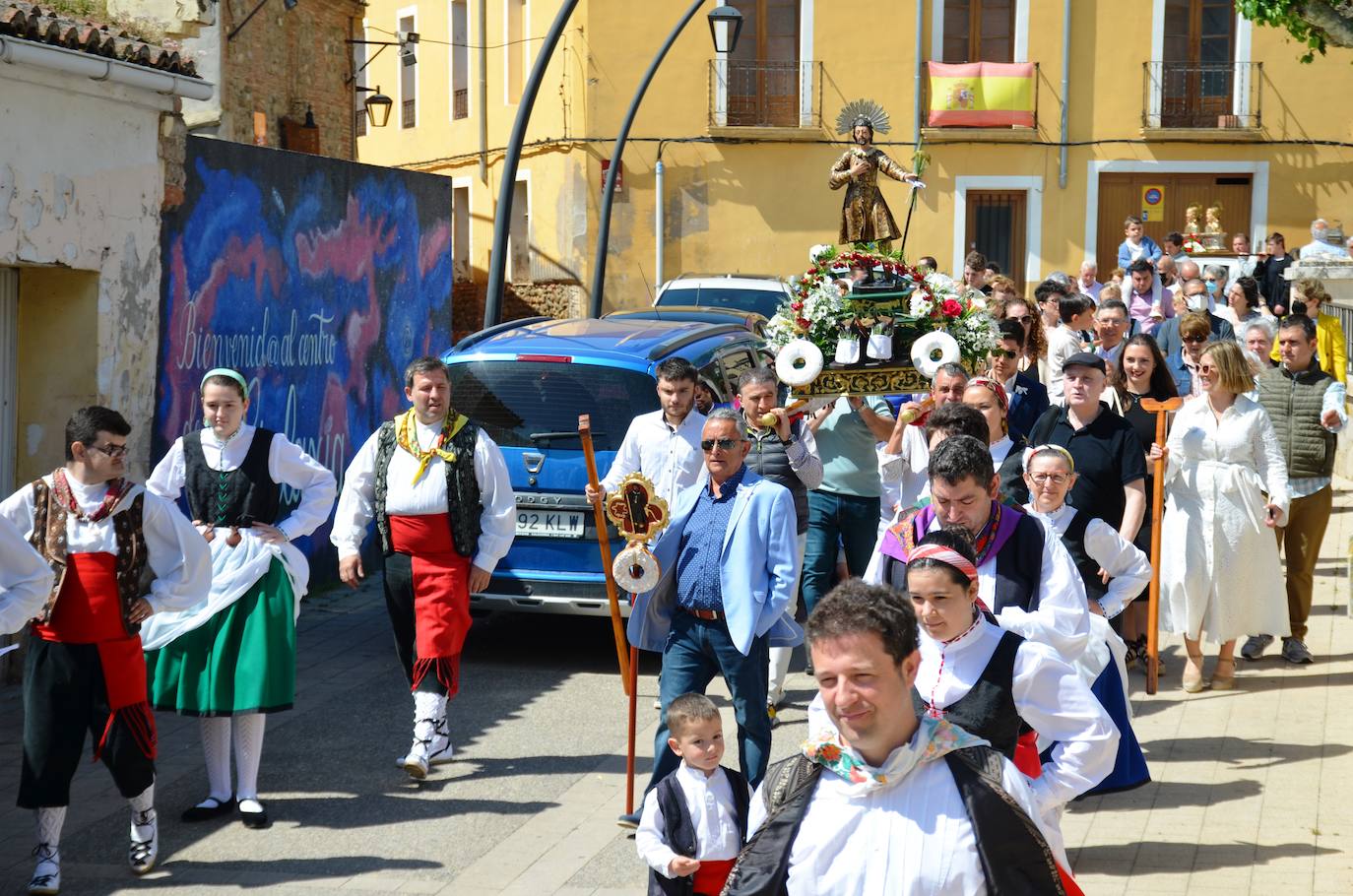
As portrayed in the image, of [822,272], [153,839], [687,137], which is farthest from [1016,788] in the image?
[687,137]

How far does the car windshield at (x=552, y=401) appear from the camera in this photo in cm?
996

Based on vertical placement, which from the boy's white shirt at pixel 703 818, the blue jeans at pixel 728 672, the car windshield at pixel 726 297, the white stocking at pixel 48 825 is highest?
the car windshield at pixel 726 297

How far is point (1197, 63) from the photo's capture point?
102ft

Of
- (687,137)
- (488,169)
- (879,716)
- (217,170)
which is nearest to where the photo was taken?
(879,716)

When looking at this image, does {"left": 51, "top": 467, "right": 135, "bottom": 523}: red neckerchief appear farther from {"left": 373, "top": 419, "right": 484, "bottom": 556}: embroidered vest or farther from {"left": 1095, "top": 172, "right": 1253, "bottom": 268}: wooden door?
{"left": 1095, "top": 172, "right": 1253, "bottom": 268}: wooden door

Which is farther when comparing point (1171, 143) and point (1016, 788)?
point (1171, 143)

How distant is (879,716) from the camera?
11.3 feet

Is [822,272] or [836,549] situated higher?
[822,272]

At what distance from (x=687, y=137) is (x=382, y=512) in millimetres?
23218

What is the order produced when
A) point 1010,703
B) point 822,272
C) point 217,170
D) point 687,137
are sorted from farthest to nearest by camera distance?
point 687,137 → point 217,170 → point 822,272 → point 1010,703

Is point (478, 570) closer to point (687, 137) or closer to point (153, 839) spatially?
point (153, 839)

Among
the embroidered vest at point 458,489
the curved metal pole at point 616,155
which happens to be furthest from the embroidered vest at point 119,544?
the curved metal pole at point 616,155

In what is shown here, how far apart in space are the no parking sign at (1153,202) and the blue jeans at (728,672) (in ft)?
85.8

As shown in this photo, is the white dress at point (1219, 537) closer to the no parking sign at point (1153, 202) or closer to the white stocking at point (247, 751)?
the white stocking at point (247, 751)
